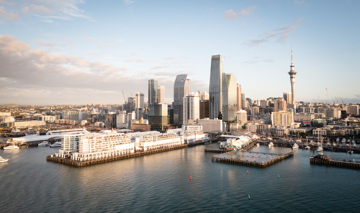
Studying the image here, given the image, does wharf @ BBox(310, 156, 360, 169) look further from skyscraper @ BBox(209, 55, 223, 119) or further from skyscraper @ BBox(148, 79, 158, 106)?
skyscraper @ BBox(148, 79, 158, 106)

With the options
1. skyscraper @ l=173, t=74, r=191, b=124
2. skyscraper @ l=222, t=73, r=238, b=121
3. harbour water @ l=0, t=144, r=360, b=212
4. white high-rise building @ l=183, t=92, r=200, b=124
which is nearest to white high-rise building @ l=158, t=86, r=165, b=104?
skyscraper @ l=173, t=74, r=191, b=124

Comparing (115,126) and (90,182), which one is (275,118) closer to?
(115,126)

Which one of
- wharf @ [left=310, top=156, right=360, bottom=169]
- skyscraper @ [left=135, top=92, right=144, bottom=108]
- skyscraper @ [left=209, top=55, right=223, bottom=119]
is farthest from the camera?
skyscraper @ [left=135, top=92, right=144, bottom=108]

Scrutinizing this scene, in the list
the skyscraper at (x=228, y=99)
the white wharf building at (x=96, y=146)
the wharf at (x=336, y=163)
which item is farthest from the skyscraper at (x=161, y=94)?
the wharf at (x=336, y=163)

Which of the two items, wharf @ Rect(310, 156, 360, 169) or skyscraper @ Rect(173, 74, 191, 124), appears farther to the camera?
skyscraper @ Rect(173, 74, 191, 124)

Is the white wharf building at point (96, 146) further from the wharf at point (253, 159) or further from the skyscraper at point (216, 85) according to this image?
the skyscraper at point (216, 85)

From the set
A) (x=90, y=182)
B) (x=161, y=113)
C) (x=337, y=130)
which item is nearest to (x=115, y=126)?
(x=161, y=113)

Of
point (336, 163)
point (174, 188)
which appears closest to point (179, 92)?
point (336, 163)
